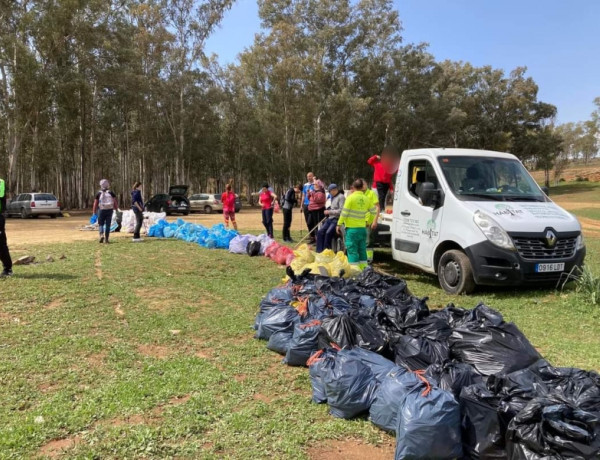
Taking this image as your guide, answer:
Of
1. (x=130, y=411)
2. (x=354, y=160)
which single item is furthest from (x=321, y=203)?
(x=354, y=160)

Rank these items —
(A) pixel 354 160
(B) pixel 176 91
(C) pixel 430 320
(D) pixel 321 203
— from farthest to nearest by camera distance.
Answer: (A) pixel 354 160 → (B) pixel 176 91 → (D) pixel 321 203 → (C) pixel 430 320

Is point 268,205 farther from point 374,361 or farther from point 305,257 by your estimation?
point 374,361

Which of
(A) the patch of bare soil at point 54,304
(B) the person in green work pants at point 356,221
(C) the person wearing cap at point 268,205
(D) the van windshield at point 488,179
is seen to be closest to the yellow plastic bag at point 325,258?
(B) the person in green work pants at point 356,221

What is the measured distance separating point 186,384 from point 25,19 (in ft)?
105

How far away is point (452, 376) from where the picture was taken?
10.6ft

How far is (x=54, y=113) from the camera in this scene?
3538cm

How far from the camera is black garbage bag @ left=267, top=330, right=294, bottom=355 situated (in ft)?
15.4

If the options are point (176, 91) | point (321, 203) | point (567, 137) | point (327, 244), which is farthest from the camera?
point (567, 137)

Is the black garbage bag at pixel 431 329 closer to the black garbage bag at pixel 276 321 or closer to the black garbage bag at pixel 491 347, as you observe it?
the black garbage bag at pixel 491 347

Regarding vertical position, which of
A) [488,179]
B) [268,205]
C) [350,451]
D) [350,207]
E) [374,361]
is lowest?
[350,451]

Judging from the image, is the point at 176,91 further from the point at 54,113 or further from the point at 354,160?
the point at 354,160

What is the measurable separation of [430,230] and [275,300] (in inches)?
131

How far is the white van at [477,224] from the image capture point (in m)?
6.70

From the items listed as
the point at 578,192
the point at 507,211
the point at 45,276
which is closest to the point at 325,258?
the point at 507,211
